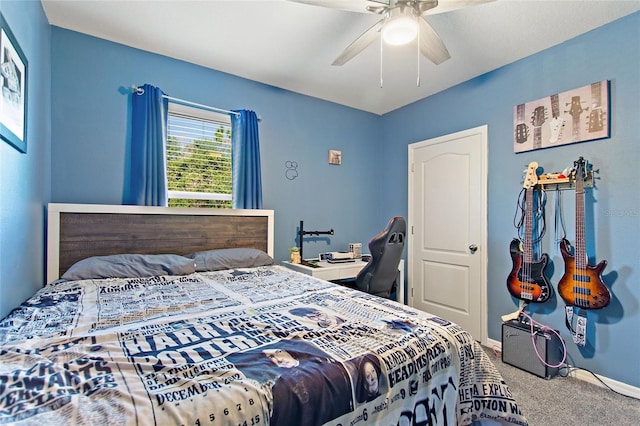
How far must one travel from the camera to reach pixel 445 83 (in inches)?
123

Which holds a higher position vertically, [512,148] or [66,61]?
[66,61]

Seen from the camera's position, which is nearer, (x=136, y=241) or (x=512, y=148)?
(x=136, y=241)

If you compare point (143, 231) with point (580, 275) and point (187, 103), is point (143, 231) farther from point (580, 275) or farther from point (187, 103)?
point (580, 275)

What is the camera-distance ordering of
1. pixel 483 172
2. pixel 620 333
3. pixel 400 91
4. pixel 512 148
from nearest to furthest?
pixel 620 333 → pixel 512 148 → pixel 483 172 → pixel 400 91

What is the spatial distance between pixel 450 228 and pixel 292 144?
6.36ft

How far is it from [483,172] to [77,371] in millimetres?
3173

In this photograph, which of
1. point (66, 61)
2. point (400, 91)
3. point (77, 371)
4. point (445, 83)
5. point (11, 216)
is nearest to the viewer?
point (77, 371)

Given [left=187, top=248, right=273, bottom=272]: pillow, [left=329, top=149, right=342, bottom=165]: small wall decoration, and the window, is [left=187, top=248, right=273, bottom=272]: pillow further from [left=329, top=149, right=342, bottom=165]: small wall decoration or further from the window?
[left=329, top=149, right=342, bottom=165]: small wall decoration

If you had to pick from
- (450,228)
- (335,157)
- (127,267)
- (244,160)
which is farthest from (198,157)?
(450,228)

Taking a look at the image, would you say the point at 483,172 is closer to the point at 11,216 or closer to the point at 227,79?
the point at 227,79

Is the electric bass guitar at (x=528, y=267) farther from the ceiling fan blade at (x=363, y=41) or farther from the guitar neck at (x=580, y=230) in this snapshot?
the ceiling fan blade at (x=363, y=41)

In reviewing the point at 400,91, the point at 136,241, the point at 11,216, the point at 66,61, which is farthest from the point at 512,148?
the point at 66,61

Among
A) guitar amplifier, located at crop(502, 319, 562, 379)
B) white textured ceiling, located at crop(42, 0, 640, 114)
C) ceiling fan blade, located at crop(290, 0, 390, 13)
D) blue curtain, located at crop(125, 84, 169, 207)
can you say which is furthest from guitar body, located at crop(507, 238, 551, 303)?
blue curtain, located at crop(125, 84, 169, 207)

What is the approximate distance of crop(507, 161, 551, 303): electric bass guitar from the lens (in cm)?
238
